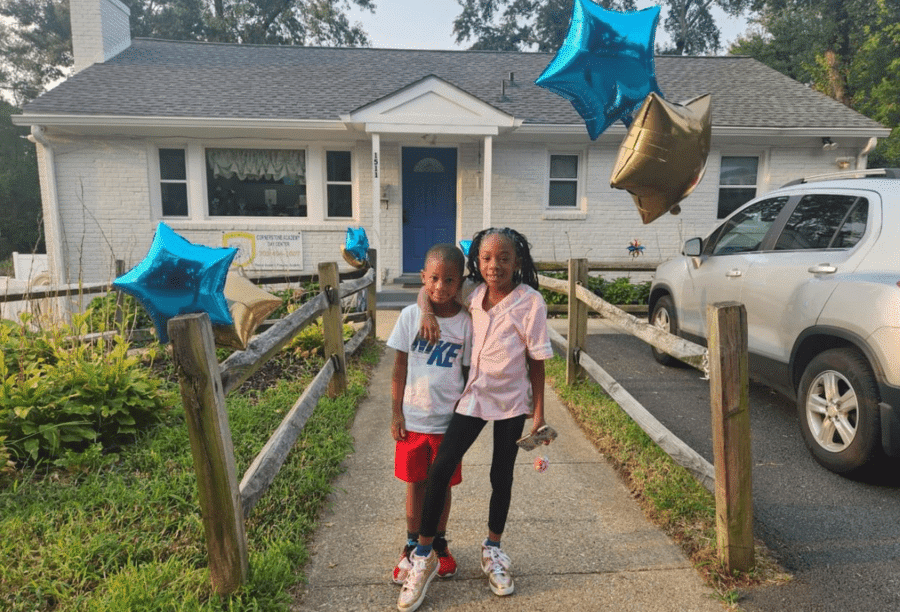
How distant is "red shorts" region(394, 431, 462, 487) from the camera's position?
2488mm

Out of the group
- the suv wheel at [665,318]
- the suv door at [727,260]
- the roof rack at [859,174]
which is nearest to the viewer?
the roof rack at [859,174]

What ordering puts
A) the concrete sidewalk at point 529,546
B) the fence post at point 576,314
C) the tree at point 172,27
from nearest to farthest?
the concrete sidewalk at point 529,546, the fence post at point 576,314, the tree at point 172,27

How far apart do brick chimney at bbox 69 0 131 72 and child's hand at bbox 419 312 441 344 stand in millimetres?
13591

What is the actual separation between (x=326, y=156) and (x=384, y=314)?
12.3 ft

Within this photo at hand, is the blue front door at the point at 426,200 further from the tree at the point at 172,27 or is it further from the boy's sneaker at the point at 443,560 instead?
the tree at the point at 172,27

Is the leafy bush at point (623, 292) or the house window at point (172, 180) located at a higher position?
the house window at point (172, 180)

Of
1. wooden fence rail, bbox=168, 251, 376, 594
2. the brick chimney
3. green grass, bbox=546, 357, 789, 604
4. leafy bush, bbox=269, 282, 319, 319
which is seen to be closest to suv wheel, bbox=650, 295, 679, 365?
green grass, bbox=546, 357, 789, 604

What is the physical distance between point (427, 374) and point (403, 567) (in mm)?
848

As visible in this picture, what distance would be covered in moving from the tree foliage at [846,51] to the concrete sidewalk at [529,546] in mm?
24476

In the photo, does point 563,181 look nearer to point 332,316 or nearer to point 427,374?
point 332,316

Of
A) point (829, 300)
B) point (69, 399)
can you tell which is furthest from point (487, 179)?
point (69, 399)

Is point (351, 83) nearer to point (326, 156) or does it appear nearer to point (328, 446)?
point (326, 156)

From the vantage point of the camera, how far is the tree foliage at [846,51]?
23.1m

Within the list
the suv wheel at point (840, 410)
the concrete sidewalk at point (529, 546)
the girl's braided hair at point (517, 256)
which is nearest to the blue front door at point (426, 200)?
the concrete sidewalk at point (529, 546)
